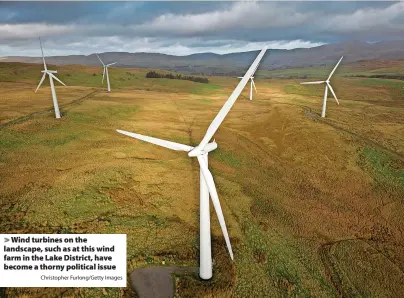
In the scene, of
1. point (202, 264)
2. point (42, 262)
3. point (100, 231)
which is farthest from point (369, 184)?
point (42, 262)

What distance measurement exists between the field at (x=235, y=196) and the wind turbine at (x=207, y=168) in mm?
3187

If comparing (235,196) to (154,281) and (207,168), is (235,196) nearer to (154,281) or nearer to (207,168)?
(154,281)

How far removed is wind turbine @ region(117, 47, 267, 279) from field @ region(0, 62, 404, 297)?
3.19 m

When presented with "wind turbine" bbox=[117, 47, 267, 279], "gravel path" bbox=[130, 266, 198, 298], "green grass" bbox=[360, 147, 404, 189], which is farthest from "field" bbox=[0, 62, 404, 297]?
"wind turbine" bbox=[117, 47, 267, 279]

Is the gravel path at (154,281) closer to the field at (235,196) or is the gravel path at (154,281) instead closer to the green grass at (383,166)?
the field at (235,196)

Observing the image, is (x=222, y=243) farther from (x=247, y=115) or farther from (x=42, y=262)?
(x=247, y=115)

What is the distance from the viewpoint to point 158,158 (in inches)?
1689

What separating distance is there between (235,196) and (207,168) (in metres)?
18.3

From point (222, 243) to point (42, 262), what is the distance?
14612mm

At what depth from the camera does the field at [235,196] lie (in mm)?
24172

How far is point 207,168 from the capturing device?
1731cm

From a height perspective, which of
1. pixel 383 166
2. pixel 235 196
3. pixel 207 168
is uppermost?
pixel 207 168

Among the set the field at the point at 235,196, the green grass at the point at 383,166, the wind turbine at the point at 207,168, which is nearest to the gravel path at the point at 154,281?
the field at the point at 235,196

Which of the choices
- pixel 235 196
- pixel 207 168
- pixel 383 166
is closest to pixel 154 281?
pixel 207 168
